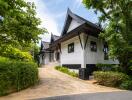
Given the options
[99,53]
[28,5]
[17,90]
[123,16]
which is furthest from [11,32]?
[99,53]

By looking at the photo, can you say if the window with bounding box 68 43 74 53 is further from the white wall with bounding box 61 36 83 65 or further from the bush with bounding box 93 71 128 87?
the bush with bounding box 93 71 128 87

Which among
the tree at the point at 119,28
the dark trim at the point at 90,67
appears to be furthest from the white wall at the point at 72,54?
the tree at the point at 119,28

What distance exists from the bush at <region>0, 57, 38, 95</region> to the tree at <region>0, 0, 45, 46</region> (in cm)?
216

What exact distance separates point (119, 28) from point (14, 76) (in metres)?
11.2

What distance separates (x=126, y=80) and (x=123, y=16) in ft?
20.6

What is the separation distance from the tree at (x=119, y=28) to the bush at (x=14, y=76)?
8207 millimetres

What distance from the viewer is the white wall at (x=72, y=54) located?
88.8 ft

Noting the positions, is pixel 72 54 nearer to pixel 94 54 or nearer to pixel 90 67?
pixel 94 54

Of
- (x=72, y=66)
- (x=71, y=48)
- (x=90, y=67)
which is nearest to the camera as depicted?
(x=90, y=67)

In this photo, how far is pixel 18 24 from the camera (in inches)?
677

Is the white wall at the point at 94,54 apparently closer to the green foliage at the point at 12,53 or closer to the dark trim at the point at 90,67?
the dark trim at the point at 90,67

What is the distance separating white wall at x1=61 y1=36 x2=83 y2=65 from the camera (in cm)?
2706

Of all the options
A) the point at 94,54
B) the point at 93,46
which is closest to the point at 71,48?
the point at 93,46

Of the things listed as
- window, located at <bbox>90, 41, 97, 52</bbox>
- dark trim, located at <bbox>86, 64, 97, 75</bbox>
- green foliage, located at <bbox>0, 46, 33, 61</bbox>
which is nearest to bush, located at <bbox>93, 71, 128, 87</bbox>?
dark trim, located at <bbox>86, 64, 97, 75</bbox>
